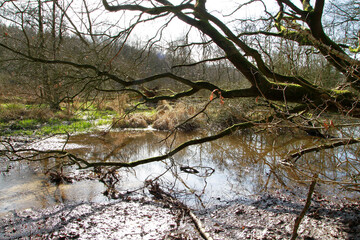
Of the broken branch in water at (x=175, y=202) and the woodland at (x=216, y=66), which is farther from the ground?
the woodland at (x=216, y=66)

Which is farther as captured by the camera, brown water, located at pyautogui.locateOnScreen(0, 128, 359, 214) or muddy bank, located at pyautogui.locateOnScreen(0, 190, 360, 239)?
brown water, located at pyautogui.locateOnScreen(0, 128, 359, 214)

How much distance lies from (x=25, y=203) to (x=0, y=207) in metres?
0.39

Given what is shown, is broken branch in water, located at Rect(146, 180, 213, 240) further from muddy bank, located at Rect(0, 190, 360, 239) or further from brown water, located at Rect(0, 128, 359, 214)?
brown water, located at Rect(0, 128, 359, 214)

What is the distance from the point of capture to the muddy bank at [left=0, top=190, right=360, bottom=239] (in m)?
3.88

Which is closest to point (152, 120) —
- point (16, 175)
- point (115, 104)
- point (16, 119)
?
point (115, 104)

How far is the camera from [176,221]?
14.0ft

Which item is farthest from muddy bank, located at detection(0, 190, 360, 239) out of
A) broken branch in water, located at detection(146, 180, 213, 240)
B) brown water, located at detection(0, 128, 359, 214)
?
brown water, located at detection(0, 128, 359, 214)

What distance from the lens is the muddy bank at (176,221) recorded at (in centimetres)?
388

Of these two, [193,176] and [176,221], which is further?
[193,176]

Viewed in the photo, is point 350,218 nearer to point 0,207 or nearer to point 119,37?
point 119,37

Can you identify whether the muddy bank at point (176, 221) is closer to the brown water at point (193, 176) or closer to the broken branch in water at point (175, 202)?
the broken branch in water at point (175, 202)

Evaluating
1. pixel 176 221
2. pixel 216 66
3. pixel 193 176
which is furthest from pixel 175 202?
pixel 216 66

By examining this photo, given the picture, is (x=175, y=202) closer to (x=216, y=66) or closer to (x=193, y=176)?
(x=193, y=176)

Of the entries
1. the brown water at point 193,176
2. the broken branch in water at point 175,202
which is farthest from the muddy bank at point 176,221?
the brown water at point 193,176
